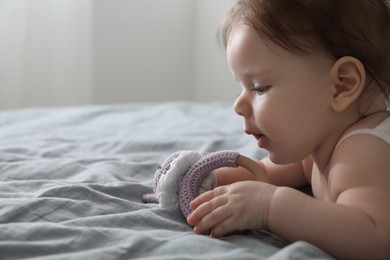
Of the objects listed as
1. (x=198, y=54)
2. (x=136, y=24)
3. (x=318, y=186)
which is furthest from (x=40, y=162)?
(x=198, y=54)

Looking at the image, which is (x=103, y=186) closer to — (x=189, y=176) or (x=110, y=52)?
→ (x=189, y=176)

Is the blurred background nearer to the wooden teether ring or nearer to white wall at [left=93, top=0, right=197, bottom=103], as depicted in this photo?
white wall at [left=93, top=0, right=197, bottom=103]

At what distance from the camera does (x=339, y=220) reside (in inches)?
28.5

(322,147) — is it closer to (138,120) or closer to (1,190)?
(1,190)

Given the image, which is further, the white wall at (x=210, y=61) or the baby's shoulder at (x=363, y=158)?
the white wall at (x=210, y=61)

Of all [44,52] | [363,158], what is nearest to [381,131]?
[363,158]

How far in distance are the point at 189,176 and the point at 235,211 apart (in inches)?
4.9

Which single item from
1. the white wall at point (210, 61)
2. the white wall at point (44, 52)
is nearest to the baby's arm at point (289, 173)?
the white wall at point (44, 52)

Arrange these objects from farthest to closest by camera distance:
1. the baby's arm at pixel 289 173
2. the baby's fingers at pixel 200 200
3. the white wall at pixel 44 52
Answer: the white wall at pixel 44 52 < the baby's arm at pixel 289 173 < the baby's fingers at pixel 200 200

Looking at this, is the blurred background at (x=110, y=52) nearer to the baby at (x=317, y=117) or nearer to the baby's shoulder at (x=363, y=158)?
the baby at (x=317, y=117)

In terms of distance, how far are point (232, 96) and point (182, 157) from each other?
6.98 feet

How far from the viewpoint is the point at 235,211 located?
2.47 ft

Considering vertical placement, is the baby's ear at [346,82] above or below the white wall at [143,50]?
above

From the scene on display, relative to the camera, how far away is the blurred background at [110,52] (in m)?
2.55
